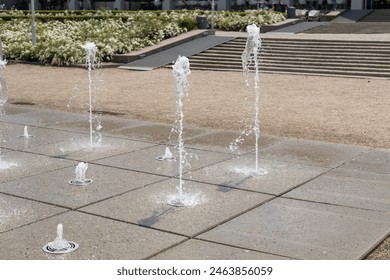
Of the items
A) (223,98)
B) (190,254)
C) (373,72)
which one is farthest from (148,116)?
(373,72)

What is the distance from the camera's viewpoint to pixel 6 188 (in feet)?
26.1

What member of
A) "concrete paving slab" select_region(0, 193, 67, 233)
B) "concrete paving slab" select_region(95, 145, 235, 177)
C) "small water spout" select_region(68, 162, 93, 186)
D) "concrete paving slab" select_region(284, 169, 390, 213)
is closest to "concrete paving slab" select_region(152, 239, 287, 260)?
"concrete paving slab" select_region(0, 193, 67, 233)

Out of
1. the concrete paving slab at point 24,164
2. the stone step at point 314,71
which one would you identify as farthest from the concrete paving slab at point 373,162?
the stone step at point 314,71

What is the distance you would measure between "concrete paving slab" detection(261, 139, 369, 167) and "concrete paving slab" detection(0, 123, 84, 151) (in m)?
3.60

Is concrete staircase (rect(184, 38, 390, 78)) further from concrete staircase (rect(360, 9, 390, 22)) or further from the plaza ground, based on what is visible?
concrete staircase (rect(360, 9, 390, 22))

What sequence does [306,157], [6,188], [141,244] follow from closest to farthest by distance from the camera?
[141,244] → [6,188] → [306,157]

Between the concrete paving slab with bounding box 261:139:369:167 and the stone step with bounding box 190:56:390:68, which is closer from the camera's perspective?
the concrete paving slab with bounding box 261:139:369:167

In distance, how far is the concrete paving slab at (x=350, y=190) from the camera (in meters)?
7.39

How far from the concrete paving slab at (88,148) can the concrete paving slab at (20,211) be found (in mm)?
2195

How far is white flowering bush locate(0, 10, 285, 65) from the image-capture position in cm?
2578

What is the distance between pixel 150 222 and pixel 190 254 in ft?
3.33

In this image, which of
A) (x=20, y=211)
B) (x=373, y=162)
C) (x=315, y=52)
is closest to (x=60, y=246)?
(x=20, y=211)

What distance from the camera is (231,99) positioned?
16406 millimetres

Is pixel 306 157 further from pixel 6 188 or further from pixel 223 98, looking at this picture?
pixel 223 98
